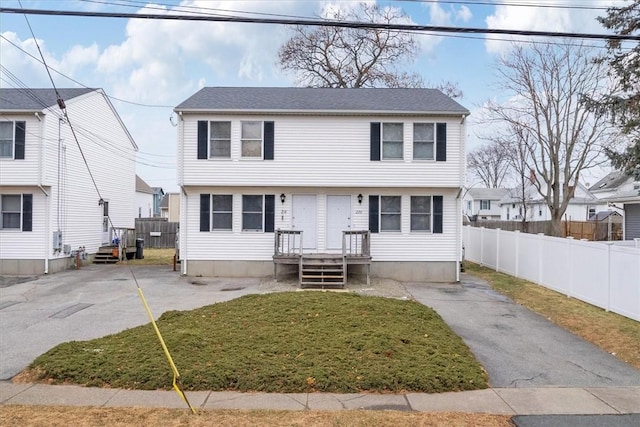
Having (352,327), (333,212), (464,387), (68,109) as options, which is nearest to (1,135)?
(68,109)

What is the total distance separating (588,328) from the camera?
8.74 m

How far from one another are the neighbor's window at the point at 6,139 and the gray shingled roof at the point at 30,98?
0.68 metres

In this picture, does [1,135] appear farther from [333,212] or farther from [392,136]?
[392,136]

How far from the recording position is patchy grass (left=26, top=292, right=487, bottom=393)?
221 inches

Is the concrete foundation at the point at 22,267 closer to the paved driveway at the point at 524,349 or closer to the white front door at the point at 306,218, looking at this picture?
the white front door at the point at 306,218

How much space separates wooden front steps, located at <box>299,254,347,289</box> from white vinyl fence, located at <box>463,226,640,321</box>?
239 inches

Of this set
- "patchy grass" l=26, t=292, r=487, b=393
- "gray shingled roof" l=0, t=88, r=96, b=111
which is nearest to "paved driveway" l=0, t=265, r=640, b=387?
"patchy grass" l=26, t=292, r=487, b=393

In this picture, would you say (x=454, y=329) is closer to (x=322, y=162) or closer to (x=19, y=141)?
(x=322, y=162)

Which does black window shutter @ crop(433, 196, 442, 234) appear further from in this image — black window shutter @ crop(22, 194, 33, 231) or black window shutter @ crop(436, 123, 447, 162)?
black window shutter @ crop(22, 194, 33, 231)

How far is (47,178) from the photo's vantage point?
16641mm

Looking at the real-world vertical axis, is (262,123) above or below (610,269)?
above

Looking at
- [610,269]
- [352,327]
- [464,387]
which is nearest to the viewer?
[464,387]

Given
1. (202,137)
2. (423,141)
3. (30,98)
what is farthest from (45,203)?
(423,141)

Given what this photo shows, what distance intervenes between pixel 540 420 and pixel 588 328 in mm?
4972
